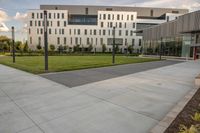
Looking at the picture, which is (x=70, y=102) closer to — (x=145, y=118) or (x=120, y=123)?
(x=120, y=123)

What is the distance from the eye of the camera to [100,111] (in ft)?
16.8

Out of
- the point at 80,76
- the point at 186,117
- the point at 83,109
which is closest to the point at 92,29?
the point at 80,76

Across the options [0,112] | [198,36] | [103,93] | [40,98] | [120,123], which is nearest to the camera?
[120,123]

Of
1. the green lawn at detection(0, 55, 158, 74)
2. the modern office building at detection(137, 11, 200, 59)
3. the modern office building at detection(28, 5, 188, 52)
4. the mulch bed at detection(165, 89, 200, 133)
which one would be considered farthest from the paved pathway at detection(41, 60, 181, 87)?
the modern office building at detection(28, 5, 188, 52)

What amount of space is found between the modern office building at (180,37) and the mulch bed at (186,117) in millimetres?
29856

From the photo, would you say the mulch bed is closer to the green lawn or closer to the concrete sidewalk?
Result: the concrete sidewalk

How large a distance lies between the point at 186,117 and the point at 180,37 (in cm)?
3680

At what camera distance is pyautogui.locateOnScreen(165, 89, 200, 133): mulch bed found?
3.81m

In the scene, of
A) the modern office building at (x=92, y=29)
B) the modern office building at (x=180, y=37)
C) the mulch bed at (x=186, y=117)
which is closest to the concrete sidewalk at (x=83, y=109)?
the mulch bed at (x=186, y=117)

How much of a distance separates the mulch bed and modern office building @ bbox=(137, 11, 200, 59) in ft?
98.0

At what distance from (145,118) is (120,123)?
85 centimetres

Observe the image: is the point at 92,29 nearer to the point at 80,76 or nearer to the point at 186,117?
the point at 80,76

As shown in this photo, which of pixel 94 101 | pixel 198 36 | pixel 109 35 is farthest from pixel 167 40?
pixel 94 101

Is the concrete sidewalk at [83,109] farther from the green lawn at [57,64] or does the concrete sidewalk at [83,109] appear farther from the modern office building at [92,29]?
the modern office building at [92,29]
